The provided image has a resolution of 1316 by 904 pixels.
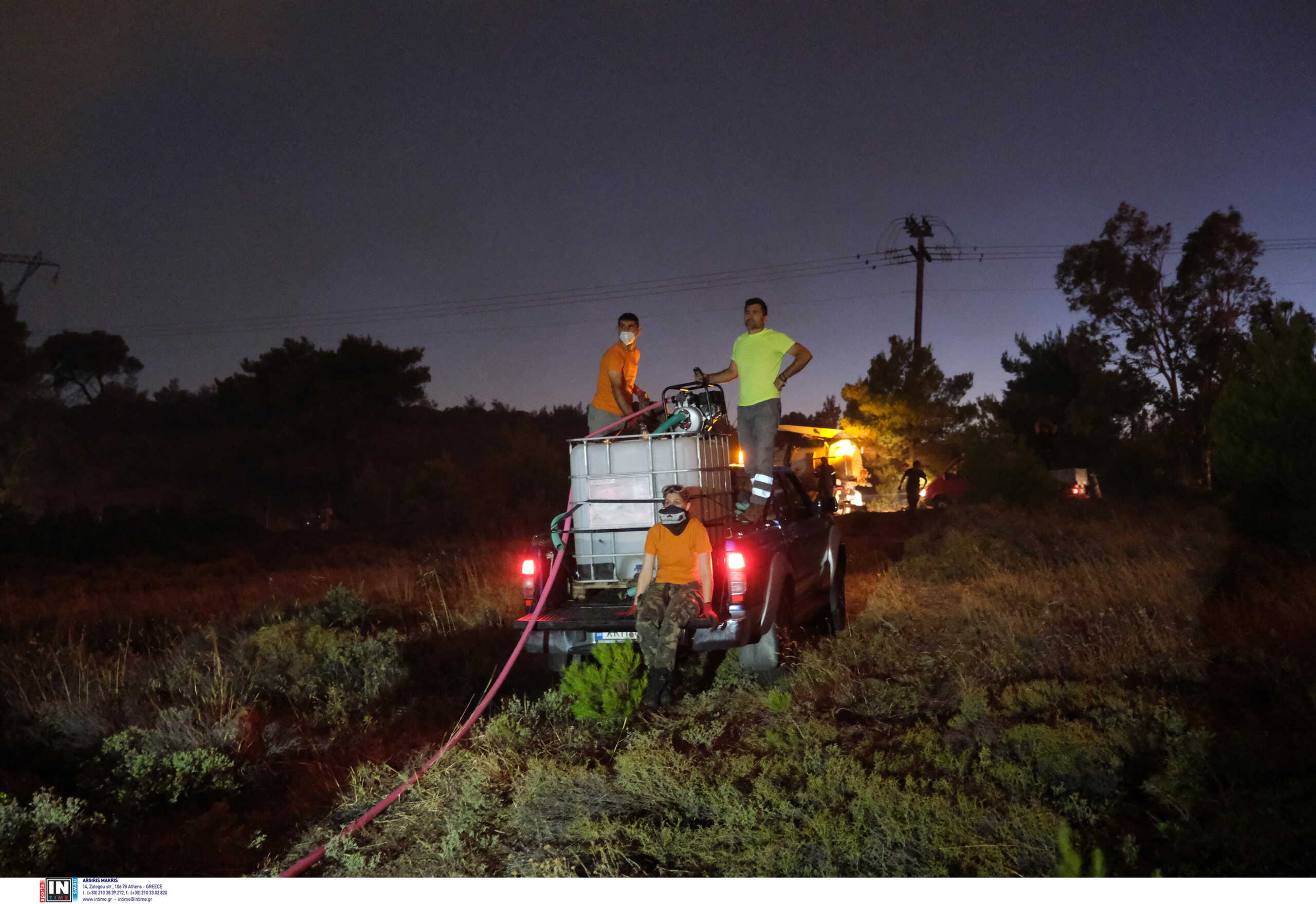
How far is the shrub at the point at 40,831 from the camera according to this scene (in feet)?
13.9

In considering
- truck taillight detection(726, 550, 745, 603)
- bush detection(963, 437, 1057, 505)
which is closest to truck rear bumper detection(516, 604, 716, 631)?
truck taillight detection(726, 550, 745, 603)

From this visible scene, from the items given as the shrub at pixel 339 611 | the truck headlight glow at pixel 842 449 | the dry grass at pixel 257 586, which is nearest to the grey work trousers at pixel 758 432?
the dry grass at pixel 257 586

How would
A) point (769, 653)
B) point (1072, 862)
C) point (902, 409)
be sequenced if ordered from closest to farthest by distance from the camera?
point (1072, 862) → point (769, 653) → point (902, 409)

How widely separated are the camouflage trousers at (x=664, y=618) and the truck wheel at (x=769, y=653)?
0.96 m

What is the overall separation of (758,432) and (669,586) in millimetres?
2040

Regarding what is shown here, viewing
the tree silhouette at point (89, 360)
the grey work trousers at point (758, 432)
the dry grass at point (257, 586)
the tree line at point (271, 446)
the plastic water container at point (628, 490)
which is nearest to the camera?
the plastic water container at point (628, 490)

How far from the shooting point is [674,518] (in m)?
6.26

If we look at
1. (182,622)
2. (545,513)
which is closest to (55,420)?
(545,513)

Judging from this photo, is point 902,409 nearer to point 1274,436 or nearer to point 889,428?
point 889,428

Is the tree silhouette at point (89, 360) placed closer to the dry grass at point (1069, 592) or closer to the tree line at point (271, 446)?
the tree line at point (271, 446)

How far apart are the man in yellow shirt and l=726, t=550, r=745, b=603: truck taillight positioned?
56.2 inches

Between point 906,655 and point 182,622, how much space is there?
A: 28.7 ft

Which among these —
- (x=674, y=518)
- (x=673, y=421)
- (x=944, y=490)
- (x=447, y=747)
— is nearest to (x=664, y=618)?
(x=674, y=518)

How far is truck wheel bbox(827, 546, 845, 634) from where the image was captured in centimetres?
887
